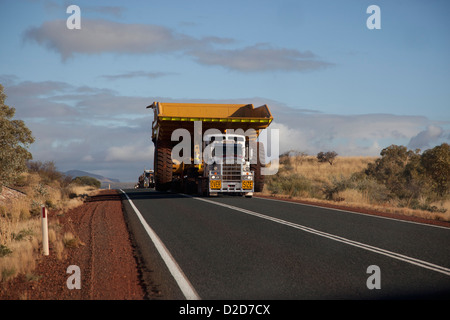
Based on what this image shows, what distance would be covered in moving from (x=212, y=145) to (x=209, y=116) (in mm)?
1784

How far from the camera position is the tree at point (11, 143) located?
23203 mm

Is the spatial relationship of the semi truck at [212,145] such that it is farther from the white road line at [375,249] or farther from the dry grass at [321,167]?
the dry grass at [321,167]

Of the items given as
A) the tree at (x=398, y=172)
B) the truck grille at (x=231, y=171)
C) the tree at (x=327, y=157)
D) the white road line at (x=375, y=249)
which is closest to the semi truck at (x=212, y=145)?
the truck grille at (x=231, y=171)

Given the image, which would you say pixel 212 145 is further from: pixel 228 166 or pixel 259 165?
pixel 259 165

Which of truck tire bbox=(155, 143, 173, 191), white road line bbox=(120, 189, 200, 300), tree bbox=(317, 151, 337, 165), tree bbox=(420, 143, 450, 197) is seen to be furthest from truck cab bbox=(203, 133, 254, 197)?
tree bbox=(317, 151, 337, 165)

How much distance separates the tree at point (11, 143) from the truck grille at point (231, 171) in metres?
10.4

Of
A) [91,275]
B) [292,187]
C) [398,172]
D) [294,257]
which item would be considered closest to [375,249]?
[294,257]

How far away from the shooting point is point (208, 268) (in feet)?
24.3

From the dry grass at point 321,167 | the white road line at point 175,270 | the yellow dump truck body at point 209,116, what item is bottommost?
the white road line at point 175,270

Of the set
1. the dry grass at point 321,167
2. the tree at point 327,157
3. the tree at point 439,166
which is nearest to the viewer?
the tree at point 439,166

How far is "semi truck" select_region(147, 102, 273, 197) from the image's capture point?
2280 centimetres

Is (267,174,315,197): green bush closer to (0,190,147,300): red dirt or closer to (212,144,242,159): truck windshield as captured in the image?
(212,144,242,159): truck windshield
